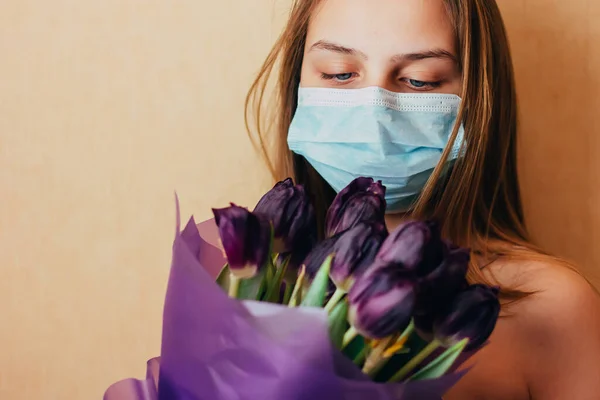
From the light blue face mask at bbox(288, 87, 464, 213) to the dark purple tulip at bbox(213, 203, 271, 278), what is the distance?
1.14 ft

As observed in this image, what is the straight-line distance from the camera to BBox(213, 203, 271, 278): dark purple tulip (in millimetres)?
411

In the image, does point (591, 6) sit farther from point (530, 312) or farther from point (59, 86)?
point (59, 86)

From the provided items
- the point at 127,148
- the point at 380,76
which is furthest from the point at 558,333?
the point at 127,148

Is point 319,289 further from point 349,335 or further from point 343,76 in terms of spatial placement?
point 343,76

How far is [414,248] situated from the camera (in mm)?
386

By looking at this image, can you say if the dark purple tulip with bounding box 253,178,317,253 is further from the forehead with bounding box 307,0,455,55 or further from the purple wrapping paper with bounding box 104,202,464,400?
the forehead with bounding box 307,0,455,55

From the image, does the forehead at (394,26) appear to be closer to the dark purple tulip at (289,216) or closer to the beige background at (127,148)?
the beige background at (127,148)

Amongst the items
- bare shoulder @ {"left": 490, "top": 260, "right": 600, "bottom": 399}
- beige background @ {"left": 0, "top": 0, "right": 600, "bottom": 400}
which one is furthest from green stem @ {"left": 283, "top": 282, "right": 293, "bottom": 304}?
beige background @ {"left": 0, "top": 0, "right": 600, "bottom": 400}

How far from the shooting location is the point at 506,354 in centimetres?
77

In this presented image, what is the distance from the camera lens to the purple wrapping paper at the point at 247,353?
38cm

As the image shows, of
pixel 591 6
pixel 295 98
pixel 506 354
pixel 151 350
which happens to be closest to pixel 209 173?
pixel 295 98

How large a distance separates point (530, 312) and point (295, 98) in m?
0.44

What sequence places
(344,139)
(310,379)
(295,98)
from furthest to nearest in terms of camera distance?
(295,98) → (344,139) → (310,379)

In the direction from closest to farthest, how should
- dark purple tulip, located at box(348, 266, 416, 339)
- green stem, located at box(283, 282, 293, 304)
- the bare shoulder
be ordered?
dark purple tulip, located at box(348, 266, 416, 339) < green stem, located at box(283, 282, 293, 304) < the bare shoulder
